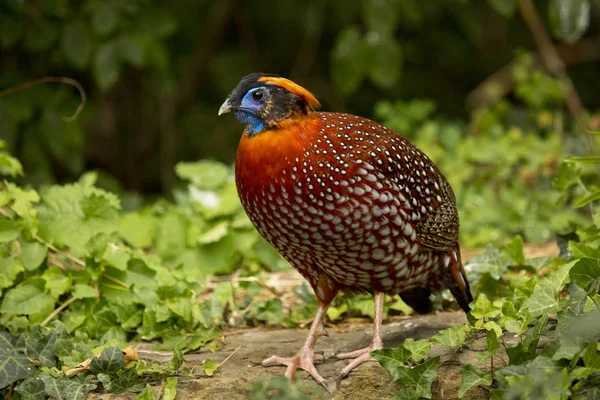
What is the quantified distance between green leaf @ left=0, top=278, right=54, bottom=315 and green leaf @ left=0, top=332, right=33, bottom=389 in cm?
23

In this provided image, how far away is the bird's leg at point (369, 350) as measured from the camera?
146 inches

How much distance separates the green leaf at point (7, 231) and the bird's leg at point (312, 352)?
141 cm

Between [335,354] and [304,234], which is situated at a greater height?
[304,234]

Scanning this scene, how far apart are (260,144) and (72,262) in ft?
4.97

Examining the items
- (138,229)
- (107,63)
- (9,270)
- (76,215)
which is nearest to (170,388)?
(9,270)

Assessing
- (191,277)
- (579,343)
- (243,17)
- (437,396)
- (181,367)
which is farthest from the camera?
(243,17)

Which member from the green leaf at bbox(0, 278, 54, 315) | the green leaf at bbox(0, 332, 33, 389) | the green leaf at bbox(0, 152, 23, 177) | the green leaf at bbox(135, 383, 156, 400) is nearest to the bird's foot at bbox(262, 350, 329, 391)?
the green leaf at bbox(135, 383, 156, 400)

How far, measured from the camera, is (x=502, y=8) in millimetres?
6035

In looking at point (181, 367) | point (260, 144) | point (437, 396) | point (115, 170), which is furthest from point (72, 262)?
point (115, 170)

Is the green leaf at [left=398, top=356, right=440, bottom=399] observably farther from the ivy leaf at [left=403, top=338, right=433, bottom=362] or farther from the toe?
the toe

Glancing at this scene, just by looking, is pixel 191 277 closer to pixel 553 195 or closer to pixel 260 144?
pixel 260 144

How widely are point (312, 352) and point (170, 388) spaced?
2.15 feet

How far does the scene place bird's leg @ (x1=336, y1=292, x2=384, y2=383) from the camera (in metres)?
3.70

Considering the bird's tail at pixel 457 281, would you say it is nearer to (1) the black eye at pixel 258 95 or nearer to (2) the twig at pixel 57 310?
(1) the black eye at pixel 258 95
